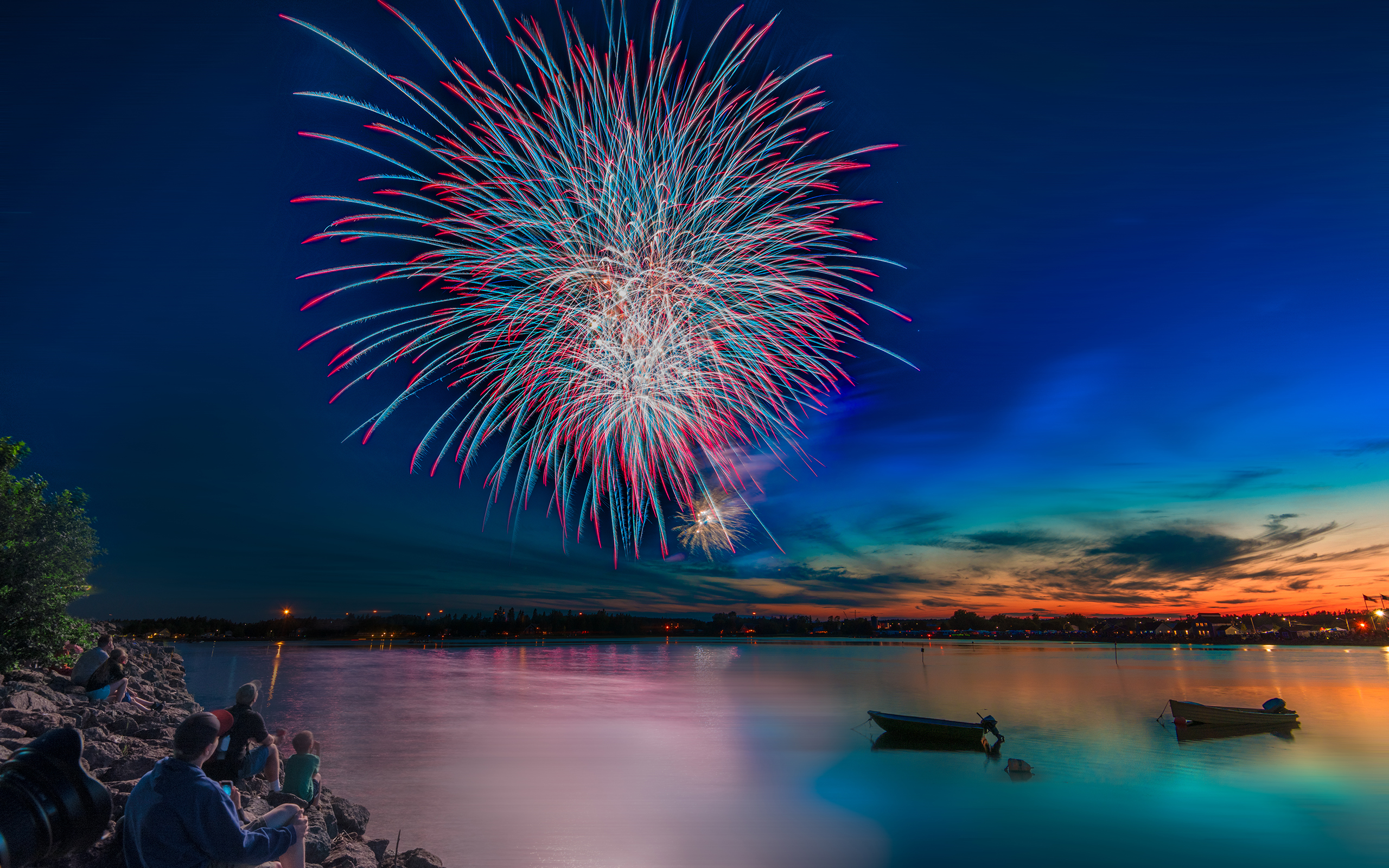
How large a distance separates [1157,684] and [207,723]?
249 ft

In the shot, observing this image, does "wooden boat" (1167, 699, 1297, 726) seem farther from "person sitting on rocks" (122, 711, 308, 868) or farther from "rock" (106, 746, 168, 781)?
"person sitting on rocks" (122, 711, 308, 868)

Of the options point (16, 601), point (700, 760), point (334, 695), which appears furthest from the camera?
point (334, 695)

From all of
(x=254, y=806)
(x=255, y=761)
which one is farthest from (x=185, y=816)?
(x=255, y=761)

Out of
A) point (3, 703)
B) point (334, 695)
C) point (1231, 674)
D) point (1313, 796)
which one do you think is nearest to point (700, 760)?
point (3, 703)

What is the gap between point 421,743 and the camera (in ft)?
78.9

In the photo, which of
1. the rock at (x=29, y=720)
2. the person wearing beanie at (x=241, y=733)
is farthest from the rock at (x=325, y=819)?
the rock at (x=29, y=720)

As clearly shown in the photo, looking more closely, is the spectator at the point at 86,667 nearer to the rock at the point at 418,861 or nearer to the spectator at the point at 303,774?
the spectator at the point at 303,774

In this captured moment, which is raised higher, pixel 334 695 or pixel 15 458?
pixel 15 458

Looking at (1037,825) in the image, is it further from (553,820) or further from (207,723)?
(207,723)

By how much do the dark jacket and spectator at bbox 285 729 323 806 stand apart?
6197 mm

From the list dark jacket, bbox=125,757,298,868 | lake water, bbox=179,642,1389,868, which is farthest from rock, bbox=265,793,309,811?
dark jacket, bbox=125,757,298,868

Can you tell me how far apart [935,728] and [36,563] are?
99.6 ft

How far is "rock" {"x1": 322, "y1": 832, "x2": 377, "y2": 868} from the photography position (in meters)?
8.26

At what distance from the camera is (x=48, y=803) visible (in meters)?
4.52
